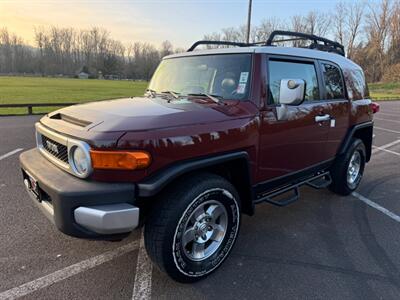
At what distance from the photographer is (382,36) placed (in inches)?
2657

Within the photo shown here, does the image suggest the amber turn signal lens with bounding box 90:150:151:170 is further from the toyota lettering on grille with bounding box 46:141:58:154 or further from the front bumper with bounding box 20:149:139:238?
the toyota lettering on grille with bounding box 46:141:58:154

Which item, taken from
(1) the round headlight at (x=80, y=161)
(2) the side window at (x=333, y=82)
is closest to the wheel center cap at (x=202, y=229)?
(1) the round headlight at (x=80, y=161)

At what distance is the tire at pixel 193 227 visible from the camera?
258 cm

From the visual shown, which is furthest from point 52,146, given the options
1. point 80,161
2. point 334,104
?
point 334,104

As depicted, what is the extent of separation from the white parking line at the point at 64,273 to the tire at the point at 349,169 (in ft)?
9.90

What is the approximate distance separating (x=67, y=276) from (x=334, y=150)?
11.8 feet

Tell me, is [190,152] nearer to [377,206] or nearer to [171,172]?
[171,172]

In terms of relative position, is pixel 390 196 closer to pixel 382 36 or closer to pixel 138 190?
pixel 138 190

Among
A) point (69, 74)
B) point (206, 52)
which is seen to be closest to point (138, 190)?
point (206, 52)

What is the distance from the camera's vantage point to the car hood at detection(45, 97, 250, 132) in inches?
99.4

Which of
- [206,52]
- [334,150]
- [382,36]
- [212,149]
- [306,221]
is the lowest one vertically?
[306,221]

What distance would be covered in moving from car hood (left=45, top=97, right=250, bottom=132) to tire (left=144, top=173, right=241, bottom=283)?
1.65 ft

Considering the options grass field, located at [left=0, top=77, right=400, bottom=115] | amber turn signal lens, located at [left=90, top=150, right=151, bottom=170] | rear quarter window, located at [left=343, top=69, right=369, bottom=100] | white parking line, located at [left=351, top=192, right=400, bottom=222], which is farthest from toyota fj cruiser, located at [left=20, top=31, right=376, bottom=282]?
grass field, located at [left=0, top=77, right=400, bottom=115]

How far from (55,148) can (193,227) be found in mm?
1366
